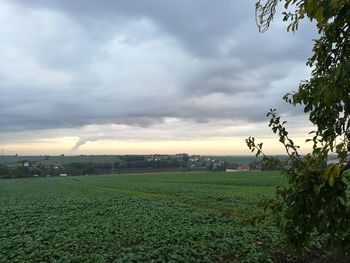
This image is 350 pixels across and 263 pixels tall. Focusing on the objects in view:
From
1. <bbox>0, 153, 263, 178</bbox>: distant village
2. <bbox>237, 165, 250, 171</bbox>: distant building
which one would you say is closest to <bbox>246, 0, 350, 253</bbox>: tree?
<bbox>237, 165, 250, 171</bbox>: distant building

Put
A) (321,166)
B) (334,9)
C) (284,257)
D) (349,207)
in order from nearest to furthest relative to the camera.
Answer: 1. (334,9)
2. (349,207)
3. (321,166)
4. (284,257)

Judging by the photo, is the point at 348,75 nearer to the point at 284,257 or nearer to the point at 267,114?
the point at 267,114

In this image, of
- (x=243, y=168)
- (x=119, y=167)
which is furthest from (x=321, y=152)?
(x=119, y=167)

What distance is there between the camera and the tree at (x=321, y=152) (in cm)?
312

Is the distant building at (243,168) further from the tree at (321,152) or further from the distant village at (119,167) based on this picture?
the tree at (321,152)

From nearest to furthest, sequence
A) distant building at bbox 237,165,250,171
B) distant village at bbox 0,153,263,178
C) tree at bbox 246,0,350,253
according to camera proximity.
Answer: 1. tree at bbox 246,0,350,253
2. distant building at bbox 237,165,250,171
3. distant village at bbox 0,153,263,178

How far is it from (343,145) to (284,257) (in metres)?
8.12

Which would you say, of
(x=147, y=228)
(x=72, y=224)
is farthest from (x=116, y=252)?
(x=72, y=224)

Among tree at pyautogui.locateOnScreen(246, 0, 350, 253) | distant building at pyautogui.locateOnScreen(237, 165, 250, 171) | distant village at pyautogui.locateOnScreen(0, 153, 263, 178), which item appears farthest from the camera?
distant village at pyautogui.locateOnScreen(0, 153, 263, 178)

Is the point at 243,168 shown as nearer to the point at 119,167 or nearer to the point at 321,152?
the point at 119,167

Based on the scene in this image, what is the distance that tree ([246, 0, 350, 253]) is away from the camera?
10.2 feet

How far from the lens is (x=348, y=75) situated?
9.64ft

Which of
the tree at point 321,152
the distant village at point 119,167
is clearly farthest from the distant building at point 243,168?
the tree at point 321,152

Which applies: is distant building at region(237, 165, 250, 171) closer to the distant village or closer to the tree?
the distant village
